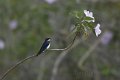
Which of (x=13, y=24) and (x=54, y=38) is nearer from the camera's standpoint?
(x=54, y=38)

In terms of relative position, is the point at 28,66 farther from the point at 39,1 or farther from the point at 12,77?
the point at 39,1

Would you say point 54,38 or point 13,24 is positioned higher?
point 13,24

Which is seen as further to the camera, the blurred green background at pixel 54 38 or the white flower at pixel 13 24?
the white flower at pixel 13 24

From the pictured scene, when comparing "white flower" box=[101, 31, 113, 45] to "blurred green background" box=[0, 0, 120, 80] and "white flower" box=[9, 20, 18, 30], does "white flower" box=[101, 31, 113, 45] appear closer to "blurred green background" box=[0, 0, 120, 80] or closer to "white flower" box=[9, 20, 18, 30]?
"blurred green background" box=[0, 0, 120, 80]

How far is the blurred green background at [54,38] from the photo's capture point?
384 cm

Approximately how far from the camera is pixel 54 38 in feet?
12.5

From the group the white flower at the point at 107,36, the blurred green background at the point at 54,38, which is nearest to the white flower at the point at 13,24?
the blurred green background at the point at 54,38

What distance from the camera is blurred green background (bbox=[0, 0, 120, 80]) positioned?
12.6 feet

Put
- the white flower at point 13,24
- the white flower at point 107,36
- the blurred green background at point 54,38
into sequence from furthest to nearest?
the white flower at point 13,24
the white flower at point 107,36
the blurred green background at point 54,38

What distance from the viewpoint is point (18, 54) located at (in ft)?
13.7

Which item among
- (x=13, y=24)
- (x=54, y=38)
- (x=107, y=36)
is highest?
(x=13, y=24)

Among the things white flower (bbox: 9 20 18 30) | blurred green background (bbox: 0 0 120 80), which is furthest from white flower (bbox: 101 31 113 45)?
white flower (bbox: 9 20 18 30)

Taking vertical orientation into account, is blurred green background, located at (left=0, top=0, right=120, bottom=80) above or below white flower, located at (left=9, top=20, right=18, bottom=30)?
below

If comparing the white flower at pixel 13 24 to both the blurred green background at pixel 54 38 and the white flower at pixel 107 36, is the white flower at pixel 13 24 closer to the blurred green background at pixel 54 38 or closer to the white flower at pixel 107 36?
Result: the blurred green background at pixel 54 38
